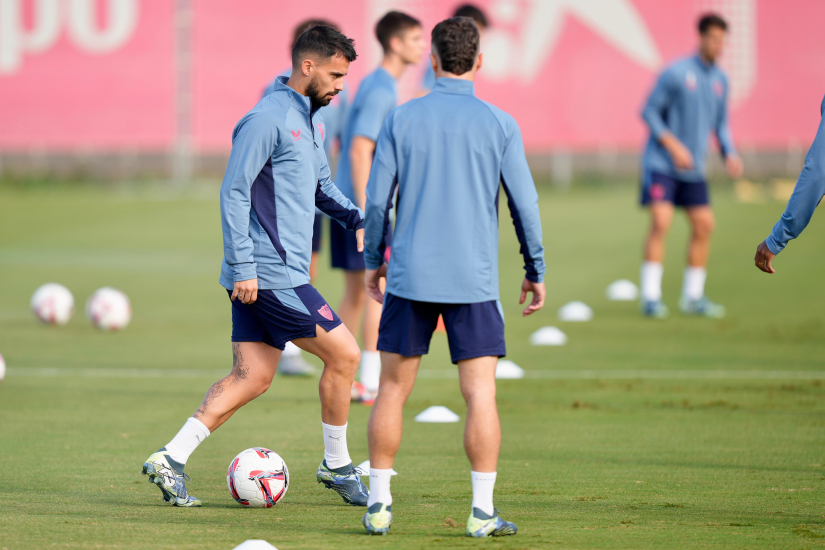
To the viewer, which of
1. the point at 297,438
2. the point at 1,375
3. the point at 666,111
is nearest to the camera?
the point at 297,438

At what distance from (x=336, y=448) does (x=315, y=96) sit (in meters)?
1.60

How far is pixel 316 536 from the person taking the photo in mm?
4387

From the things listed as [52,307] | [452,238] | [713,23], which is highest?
[713,23]

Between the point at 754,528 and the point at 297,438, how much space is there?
2.91 metres

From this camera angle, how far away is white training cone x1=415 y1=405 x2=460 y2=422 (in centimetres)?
706

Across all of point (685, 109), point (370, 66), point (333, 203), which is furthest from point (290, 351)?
point (370, 66)

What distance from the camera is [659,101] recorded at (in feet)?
38.7

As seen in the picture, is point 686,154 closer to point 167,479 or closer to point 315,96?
point 315,96

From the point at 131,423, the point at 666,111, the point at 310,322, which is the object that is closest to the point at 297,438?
the point at 131,423

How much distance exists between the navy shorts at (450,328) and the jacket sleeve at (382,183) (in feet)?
1.01

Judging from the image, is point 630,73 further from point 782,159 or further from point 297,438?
point 297,438

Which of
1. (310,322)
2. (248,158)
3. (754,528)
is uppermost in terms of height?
(248,158)

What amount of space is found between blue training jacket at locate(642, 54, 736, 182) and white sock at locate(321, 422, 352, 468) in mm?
7401

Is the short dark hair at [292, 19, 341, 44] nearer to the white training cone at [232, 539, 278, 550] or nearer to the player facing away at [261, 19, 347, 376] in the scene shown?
the player facing away at [261, 19, 347, 376]
